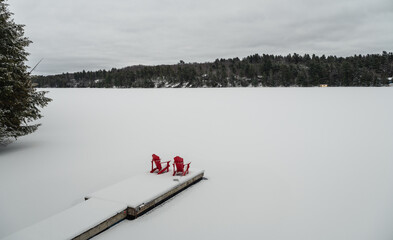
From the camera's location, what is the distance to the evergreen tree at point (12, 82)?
30.4 ft

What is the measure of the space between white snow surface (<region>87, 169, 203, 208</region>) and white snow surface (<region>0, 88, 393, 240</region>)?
1.12 feet

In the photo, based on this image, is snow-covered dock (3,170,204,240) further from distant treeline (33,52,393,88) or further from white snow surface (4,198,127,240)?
distant treeline (33,52,393,88)

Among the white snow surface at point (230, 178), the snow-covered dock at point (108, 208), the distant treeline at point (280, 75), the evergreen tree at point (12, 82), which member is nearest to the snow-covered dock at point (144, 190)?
the snow-covered dock at point (108, 208)

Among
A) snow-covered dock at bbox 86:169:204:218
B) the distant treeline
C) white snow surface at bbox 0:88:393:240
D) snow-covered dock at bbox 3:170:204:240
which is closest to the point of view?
snow-covered dock at bbox 3:170:204:240

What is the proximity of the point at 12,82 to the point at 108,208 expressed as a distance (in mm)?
7162

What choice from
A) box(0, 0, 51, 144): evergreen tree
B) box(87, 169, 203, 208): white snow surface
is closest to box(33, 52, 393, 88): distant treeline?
box(0, 0, 51, 144): evergreen tree

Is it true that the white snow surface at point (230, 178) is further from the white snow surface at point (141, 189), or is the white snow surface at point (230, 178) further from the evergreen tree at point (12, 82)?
the evergreen tree at point (12, 82)

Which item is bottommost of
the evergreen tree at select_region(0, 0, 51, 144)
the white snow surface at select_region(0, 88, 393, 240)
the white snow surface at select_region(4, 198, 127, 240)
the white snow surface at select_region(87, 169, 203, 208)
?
the white snow surface at select_region(0, 88, 393, 240)

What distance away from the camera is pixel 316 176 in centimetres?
794

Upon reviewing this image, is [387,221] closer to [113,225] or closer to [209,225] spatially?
[209,225]

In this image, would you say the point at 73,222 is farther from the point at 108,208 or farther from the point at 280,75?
the point at 280,75

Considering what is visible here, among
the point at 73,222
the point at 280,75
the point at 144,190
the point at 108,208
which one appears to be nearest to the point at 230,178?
the point at 144,190

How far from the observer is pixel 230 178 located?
7941 mm

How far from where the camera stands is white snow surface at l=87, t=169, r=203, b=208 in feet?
18.3
